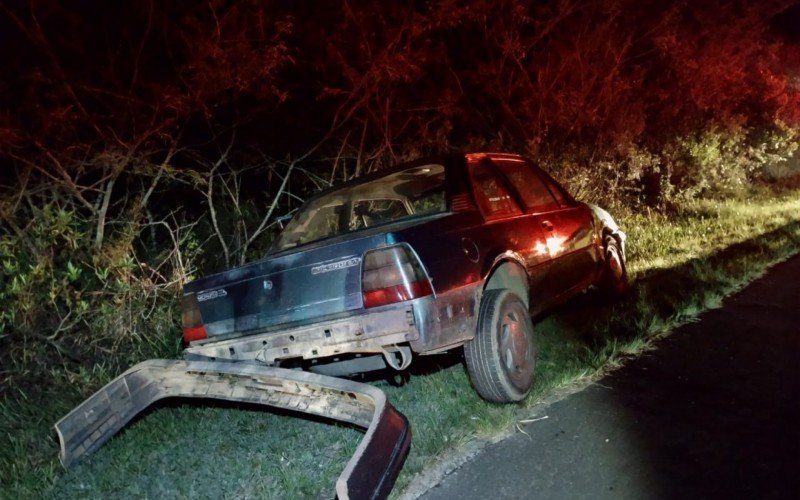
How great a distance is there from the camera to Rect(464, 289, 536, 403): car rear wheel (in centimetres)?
361

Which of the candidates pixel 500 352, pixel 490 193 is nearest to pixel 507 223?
pixel 490 193

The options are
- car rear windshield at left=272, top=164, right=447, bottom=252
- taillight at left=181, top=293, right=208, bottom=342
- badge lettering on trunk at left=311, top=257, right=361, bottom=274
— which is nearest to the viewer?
badge lettering on trunk at left=311, top=257, right=361, bottom=274

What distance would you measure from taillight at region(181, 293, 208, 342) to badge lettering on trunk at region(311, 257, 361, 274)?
3.21 ft

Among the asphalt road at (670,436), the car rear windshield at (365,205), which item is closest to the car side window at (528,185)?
the car rear windshield at (365,205)

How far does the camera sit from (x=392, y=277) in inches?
126

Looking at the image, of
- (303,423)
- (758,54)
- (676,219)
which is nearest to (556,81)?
(676,219)

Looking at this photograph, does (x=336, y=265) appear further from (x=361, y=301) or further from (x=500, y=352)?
(x=500, y=352)

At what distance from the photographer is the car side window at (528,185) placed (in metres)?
4.85

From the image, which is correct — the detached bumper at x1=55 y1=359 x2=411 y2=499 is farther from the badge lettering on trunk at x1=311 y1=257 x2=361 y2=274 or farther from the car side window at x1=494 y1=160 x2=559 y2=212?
the car side window at x1=494 y1=160 x2=559 y2=212

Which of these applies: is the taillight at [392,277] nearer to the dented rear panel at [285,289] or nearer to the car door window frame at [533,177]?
the dented rear panel at [285,289]

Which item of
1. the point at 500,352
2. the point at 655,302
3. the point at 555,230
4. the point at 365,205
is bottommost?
the point at 655,302

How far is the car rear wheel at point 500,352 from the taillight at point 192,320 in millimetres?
1708

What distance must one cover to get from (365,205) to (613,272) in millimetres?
2791

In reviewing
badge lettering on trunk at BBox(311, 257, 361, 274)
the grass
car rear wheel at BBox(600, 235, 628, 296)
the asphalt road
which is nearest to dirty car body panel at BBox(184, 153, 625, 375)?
badge lettering on trunk at BBox(311, 257, 361, 274)
